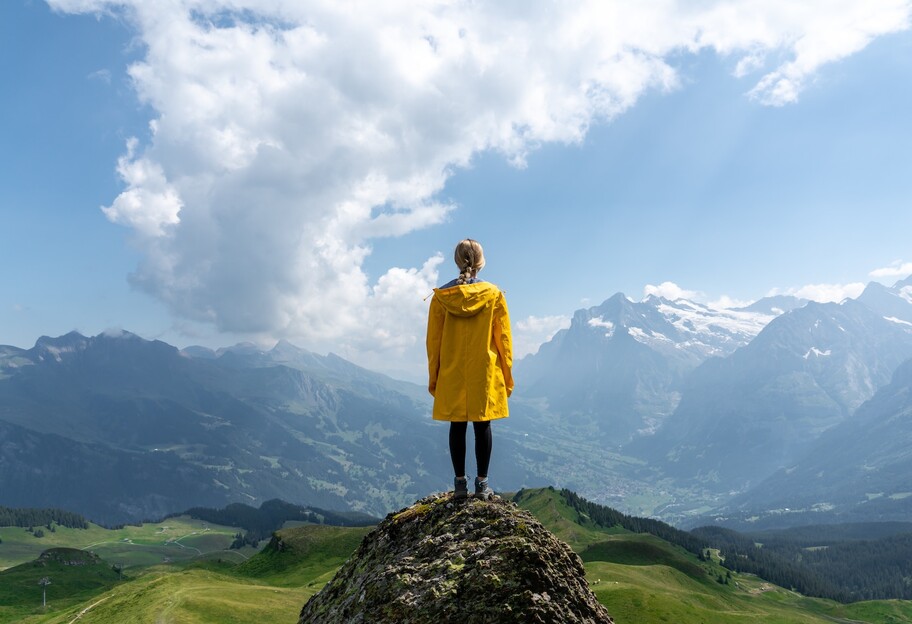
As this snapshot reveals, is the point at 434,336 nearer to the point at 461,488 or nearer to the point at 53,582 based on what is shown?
the point at 461,488

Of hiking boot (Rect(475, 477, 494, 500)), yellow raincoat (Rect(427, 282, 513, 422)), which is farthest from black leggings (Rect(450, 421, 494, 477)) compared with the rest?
yellow raincoat (Rect(427, 282, 513, 422))

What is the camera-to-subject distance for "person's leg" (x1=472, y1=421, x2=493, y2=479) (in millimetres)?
11352

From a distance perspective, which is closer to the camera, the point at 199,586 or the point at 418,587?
the point at 418,587

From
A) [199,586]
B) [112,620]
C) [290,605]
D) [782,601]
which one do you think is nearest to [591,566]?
[290,605]

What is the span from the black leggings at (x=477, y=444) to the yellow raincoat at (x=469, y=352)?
300mm

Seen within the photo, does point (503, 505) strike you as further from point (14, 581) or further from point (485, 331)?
point (14, 581)

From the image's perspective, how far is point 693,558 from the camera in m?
190

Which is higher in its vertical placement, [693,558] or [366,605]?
[366,605]

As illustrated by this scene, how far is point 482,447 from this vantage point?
11.4 m

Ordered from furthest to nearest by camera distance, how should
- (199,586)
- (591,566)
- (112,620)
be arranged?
(591,566), (199,586), (112,620)

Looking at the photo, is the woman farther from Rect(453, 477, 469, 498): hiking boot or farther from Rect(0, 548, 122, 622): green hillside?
Rect(0, 548, 122, 622): green hillside

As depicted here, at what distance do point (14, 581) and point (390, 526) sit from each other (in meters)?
220

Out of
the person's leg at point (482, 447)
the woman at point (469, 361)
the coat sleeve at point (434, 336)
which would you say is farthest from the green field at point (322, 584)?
the coat sleeve at point (434, 336)

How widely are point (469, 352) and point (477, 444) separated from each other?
6.49 ft
